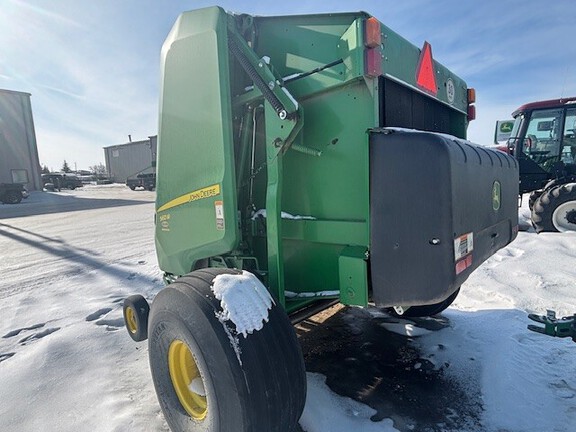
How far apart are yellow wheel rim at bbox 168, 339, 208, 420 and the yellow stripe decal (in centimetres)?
91

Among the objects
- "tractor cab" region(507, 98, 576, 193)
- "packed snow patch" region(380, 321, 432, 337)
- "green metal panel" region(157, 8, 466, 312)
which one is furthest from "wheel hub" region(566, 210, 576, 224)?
"green metal panel" region(157, 8, 466, 312)

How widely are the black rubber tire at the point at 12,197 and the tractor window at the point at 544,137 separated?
26.2 meters

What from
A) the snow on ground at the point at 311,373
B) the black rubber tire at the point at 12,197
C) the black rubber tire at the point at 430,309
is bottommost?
the snow on ground at the point at 311,373

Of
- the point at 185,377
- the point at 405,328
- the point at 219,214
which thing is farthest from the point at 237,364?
the point at 405,328

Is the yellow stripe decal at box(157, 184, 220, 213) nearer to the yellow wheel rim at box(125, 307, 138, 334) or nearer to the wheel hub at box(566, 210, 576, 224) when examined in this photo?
the yellow wheel rim at box(125, 307, 138, 334)

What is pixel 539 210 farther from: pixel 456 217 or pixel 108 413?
pixel 108 413

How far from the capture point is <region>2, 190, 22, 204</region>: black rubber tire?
2242 centimetres

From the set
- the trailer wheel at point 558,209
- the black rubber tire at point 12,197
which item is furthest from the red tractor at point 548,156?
the black rubber tire at point 12,197

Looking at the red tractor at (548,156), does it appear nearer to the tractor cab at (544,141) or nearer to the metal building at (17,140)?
the tractor cab at (544,141)

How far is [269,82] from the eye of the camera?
6.73ft

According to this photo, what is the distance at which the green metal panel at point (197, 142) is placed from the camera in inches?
86.4

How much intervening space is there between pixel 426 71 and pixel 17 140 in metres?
A: 35.0

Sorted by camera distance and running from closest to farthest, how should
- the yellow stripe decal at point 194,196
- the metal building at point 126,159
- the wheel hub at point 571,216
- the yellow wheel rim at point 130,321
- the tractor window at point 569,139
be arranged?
the yellow stripe decal at point 194,196, the yellow wheel rim at point 130,321, the wheel hub at point 571,216, the tractor window at point 569,139, the metal building at point 126,159

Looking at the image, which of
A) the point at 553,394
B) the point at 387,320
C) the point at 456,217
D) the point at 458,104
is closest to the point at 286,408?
the point at 456,217
